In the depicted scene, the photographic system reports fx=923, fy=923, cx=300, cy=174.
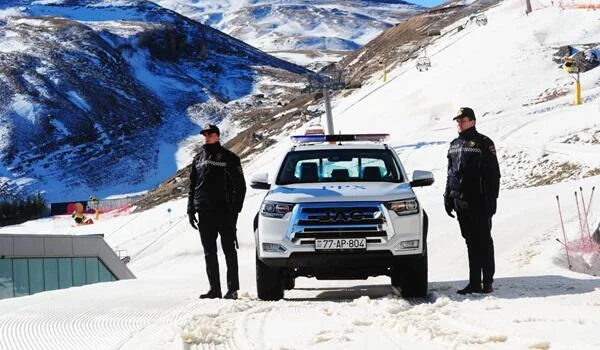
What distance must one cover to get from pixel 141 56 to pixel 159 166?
57831 mm

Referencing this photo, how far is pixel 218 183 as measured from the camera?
36.2ft

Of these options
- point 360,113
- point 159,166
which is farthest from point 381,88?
point 159,166

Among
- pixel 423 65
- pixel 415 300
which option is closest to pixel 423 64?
pixel 423 65

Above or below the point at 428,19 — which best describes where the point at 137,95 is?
below

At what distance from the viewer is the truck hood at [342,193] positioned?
10.2 metres

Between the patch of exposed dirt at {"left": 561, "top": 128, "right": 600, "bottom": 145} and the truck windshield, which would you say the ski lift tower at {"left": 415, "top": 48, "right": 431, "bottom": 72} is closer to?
the patch of exposed dirt at {"left": 561, "top": 128, "right": 600, "bottom": 145}

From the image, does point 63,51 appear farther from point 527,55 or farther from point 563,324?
point 563,324

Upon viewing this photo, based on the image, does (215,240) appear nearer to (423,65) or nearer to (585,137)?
(585,137)

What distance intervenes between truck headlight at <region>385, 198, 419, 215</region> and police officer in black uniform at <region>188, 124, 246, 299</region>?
72.9 inches

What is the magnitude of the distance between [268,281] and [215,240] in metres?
0.95

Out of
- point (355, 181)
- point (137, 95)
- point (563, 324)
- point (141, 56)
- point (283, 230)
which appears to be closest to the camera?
point (563, 324)

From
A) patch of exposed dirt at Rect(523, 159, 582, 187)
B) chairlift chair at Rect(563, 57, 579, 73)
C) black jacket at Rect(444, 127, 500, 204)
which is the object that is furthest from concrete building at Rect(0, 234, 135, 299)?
chairlift chair at Rect(563, 57, 579, 73)

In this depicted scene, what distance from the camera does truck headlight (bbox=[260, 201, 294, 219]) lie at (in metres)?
10.3

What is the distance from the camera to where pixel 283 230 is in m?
10.2
